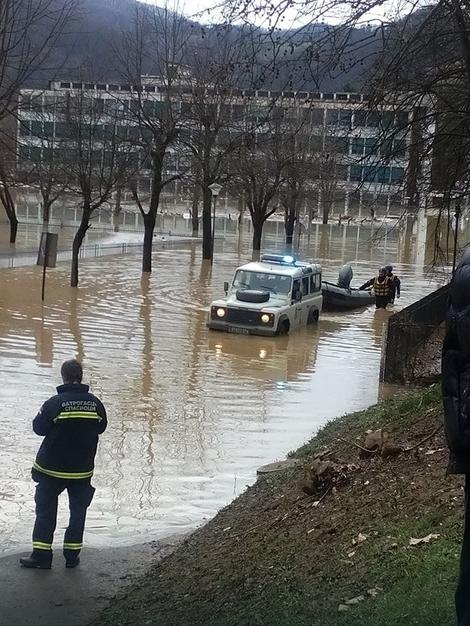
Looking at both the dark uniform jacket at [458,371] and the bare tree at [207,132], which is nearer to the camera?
the dark uniform jacket at [458,371]

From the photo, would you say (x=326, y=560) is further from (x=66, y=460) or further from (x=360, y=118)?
(x=360, y=118)

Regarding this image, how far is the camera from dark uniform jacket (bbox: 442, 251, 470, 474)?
3.01 meters

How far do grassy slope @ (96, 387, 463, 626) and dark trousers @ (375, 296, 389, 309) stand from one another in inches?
921

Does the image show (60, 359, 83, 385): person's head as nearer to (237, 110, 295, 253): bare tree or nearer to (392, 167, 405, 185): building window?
(392, 167, 405, 185): building window

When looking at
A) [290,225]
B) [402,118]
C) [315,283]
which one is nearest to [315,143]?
[290,225]

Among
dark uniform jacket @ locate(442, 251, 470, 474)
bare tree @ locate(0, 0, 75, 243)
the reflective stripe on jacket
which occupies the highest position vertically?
bare tree @ locate(0, 0, 75, 243)

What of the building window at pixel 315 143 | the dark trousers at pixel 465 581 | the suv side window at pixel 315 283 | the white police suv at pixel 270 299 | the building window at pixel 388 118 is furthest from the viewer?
the building window at pixel 315 143

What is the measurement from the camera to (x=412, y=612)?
4305mm

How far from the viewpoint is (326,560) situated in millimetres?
5492

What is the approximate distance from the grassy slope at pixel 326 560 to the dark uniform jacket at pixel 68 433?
1.02 meters

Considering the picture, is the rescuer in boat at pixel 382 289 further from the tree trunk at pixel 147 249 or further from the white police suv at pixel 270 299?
the tree trunk at pixel 147 249

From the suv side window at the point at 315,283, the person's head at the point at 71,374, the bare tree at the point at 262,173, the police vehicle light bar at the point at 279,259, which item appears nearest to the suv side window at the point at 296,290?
the police vehicle light bar at the point at 279,259

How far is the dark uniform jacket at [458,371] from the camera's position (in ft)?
9.89

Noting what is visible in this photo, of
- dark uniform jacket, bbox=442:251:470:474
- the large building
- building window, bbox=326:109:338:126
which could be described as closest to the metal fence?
the large building
